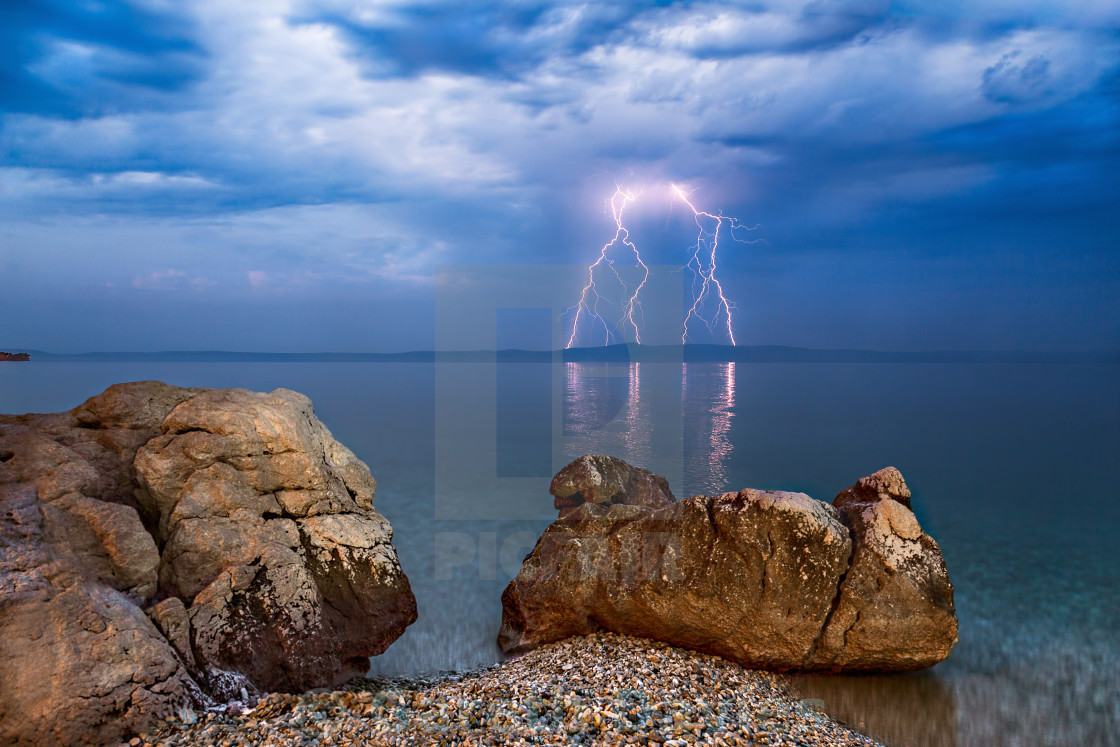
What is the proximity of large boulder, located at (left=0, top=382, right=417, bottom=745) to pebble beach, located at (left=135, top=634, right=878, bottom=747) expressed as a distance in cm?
78

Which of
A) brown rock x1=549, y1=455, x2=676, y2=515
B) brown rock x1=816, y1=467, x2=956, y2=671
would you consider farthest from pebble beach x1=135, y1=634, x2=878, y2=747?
brown rock x1=549, y1=455, x2=676, y2=515

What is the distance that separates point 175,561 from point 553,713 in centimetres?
557

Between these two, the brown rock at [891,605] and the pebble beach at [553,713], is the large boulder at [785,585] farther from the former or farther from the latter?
the pebble beach at [553,713]

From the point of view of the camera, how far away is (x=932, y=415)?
5431 cm

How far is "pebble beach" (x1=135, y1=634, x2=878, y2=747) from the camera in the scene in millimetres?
6422

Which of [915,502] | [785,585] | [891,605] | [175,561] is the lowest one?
[915,502]

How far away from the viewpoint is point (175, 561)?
8.41m

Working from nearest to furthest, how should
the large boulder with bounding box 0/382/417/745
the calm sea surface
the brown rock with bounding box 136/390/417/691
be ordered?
the large boulder with bounding box 0/382/417/745 → the brown rock with bounding box 136/390/417/691 → the calm sea surface

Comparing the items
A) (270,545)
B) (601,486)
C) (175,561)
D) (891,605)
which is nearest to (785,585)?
(891,605)

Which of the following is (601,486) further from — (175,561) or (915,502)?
(915,502)

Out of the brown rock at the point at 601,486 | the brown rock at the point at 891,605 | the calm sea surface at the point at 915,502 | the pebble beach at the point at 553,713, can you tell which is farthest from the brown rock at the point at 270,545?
the brown rock at the point at 891,605

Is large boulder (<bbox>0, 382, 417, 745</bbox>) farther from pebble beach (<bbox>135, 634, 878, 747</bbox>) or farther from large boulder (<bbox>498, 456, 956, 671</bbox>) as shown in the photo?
large boulder (<bbox>498, 456, 956, 671</bbox>)

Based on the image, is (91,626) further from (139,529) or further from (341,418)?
(341,418)

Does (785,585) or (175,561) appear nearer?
(175,561)
